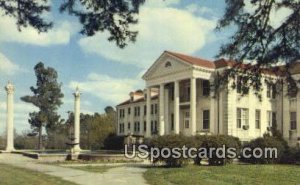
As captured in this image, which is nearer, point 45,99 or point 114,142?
point 114,142

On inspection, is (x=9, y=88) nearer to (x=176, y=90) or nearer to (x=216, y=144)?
(x=176, y=90)

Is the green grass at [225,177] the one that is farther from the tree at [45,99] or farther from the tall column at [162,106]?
the tree at [45,99]

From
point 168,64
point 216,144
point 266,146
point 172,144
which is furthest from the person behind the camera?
point 168,64

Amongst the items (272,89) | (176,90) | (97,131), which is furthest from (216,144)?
(97,131)

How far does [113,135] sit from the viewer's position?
6550 cm

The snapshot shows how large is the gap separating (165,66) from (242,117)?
9.75 meters

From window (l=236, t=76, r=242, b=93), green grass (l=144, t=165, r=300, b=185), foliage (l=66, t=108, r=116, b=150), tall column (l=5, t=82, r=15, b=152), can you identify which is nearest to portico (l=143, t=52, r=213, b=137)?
tall column (l=5, t=82, r=15, b=152)

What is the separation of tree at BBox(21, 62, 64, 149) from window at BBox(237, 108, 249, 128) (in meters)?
31.9

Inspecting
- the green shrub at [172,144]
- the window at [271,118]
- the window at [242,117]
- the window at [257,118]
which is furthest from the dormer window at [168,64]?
the green shrub at [172,144]

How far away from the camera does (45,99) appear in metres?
70.2

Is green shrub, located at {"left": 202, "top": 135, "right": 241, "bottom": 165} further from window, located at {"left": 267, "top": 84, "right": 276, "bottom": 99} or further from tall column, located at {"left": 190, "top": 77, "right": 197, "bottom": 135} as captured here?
tall column, located at {"left": 190, "top": 77, "right": 197, "bottom": 135}

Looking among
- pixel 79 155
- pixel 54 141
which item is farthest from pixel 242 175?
pixel 54 141

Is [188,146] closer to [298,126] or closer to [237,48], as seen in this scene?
[237,48]

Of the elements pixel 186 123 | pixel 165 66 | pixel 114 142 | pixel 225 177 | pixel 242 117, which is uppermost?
pixel 165 66
